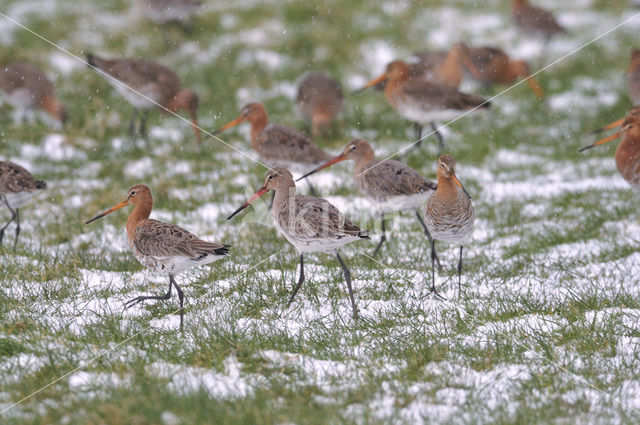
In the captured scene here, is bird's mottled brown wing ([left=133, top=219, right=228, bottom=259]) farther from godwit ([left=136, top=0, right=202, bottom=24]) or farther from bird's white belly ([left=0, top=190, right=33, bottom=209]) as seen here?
godwit ([left=136, top=0, right=202, bottom=24])

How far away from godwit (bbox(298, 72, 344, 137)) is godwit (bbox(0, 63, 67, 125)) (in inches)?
151

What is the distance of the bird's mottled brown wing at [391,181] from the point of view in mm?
7148

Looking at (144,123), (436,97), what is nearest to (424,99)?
(436,97)

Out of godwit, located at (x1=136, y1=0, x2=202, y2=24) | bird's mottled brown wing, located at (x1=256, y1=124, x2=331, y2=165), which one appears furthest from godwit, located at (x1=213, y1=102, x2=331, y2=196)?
godwit, located at (x1=136, y1=0, x2=202, y2=24)

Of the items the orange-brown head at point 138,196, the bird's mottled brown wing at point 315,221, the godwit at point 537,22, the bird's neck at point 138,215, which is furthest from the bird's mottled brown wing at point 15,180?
the godwit at point 537,22

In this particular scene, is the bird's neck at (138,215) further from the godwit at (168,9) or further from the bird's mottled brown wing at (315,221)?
the godwit at (168,9)

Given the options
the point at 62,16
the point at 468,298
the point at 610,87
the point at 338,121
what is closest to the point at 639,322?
Answer: the point at 468,298

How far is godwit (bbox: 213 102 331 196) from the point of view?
855cm

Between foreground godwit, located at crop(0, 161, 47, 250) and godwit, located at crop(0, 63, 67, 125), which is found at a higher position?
godwit, located at crop(0, 63, 67, 125)

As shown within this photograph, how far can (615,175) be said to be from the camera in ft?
33.9

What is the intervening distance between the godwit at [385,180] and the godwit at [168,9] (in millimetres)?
8395

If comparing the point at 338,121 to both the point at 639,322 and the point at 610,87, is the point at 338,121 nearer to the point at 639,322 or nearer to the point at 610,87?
the point at 610,87

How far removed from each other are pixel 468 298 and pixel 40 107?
26.9 ft

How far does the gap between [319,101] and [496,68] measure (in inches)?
153
